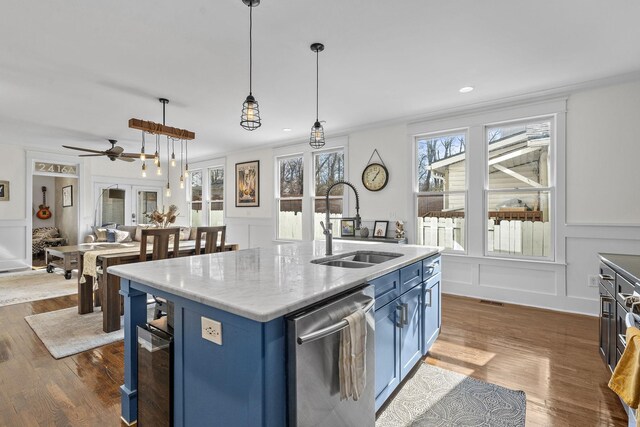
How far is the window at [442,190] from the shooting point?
178 inches

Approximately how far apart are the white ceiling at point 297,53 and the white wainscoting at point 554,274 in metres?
1.71

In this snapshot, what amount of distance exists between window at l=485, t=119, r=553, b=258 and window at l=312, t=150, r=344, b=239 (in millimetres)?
2361

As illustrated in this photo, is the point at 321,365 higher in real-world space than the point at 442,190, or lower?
lower

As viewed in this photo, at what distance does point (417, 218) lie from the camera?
4.85 m

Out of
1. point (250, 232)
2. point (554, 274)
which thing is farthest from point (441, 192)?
point (250, 232)

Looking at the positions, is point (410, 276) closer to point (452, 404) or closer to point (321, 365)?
point (452, 404)

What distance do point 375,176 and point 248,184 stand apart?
3.13m

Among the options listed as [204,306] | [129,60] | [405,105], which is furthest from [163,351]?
[405,105]

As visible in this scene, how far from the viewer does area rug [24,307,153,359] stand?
2.91 meters

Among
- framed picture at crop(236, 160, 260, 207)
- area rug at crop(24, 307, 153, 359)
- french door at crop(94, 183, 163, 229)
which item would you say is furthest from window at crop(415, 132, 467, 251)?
Result: french door at crop(94, 183, 163, 229)

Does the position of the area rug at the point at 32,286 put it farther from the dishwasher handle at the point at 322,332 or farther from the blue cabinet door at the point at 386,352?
the dishwasher handle at the point at 322,332

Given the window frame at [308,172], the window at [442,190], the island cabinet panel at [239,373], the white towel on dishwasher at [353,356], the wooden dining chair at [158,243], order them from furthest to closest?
1. the window frame at [308,172]
2. the window at [442,190]
3. the wooden dining chair at [158,243]
4. the white towel on dishwasher at [353,356]
5. the island cabinet panel at [239,373]

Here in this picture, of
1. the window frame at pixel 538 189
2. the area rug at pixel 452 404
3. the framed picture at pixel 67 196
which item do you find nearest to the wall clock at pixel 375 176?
the window frame at pixel 538 189

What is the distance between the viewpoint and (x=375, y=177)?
5.16 meters
